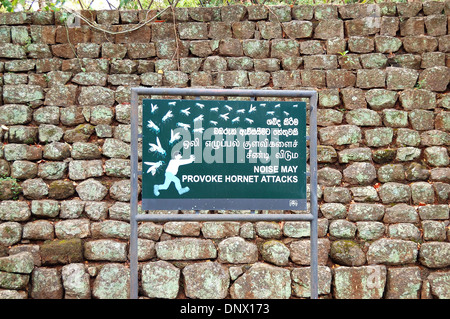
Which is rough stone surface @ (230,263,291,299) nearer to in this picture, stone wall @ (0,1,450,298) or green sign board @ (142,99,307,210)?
stone wall @ (0,1,450,298)

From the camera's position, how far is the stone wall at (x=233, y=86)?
10.6 ft

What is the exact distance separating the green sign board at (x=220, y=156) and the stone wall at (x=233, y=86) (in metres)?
0.96

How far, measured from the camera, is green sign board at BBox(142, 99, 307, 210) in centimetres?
243

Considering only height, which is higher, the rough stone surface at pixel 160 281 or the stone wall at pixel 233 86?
the stone wall at pixel 233 86

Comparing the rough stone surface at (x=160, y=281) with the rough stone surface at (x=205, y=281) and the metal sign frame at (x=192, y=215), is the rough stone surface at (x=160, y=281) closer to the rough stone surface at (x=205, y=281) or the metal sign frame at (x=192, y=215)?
the rough stone surface at (x=205, y=281)

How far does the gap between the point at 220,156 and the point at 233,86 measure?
133 cm

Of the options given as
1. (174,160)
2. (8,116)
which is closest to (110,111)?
(8,116)

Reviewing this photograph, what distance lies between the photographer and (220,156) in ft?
8.07

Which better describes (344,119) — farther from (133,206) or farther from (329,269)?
(133,206)

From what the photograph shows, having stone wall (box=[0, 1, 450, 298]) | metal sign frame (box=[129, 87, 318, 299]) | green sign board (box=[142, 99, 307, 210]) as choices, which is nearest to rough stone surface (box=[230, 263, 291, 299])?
stone wall (box=[0, 1, 450, 298])

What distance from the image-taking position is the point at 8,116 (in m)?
3.48

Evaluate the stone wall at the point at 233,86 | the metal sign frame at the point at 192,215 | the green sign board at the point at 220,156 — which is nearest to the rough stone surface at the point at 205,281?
the stone wall at the point at 233,86

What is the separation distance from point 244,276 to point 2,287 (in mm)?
2088

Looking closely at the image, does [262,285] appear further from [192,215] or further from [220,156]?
[220,156]
